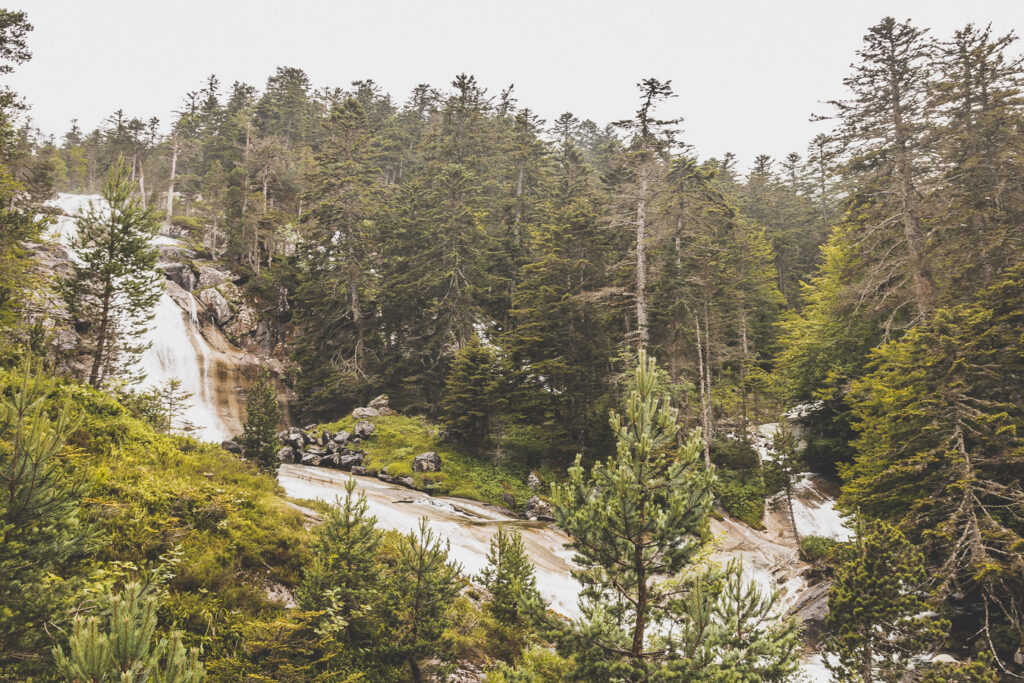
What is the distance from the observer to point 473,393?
25.5m

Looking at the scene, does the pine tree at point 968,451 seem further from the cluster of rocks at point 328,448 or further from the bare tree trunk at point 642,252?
the cluster of rocks at point 328,448

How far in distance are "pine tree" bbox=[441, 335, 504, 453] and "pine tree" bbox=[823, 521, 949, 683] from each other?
655 inches

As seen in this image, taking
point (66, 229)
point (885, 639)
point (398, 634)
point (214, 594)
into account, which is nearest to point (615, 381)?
point (885, 639)

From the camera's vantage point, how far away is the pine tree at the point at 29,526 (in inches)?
170

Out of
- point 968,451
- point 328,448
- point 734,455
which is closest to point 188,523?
→ point 328,448

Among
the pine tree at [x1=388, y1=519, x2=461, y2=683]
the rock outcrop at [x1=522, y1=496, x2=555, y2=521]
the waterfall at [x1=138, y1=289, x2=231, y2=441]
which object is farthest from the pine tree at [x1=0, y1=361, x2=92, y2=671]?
the waterfall at [x1=138, y1=289, x2=231, y2=441]

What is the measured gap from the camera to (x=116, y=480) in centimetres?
896

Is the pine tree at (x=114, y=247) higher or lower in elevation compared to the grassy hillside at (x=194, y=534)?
higher

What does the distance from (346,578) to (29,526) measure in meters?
4.48

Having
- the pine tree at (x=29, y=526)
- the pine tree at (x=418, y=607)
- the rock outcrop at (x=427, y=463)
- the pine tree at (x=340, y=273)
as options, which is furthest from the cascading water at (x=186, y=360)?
the pine tree at (x=29, y=526)

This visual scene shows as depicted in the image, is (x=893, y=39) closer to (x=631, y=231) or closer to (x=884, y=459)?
(x=631, y=231)

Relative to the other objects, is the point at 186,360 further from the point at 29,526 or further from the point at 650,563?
the point at 650,563

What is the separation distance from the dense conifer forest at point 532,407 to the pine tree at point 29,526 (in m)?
0.03

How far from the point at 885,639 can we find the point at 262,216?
44.4m
